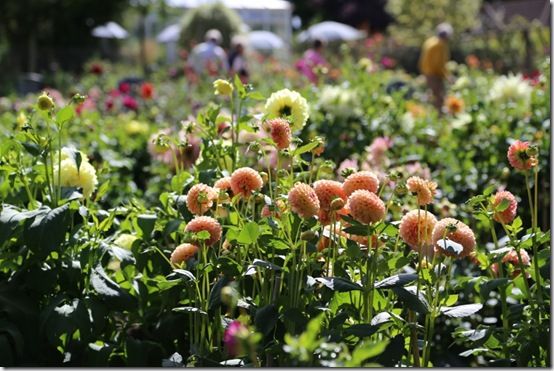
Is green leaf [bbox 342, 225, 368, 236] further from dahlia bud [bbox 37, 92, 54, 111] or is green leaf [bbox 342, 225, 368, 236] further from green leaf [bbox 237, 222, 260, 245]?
dahlia bud [bbox 37, 92, 54, 111]

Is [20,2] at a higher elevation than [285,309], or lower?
higher

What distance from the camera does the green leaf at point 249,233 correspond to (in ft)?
5.64

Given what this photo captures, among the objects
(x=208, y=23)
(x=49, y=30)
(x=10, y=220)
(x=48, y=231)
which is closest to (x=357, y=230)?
(x=48, y=231)

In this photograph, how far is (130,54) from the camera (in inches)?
1232

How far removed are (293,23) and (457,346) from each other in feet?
104

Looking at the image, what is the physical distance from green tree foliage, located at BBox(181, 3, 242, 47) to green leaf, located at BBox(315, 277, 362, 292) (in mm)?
21124

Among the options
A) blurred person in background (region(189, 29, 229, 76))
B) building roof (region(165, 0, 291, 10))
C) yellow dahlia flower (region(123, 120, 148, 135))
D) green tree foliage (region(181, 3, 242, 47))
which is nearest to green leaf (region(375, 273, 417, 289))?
yellow dahlia flower (region(123, 120, 148, 135))

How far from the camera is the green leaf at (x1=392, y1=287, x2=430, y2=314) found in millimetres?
1681

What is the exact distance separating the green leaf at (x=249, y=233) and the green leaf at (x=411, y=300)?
285 mm

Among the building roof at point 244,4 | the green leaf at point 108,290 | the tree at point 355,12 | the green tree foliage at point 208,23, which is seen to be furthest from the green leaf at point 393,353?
the tree at point 355,12

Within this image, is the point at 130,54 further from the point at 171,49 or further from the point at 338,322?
the point at 338,322

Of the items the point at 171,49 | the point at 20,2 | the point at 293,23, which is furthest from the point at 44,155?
the point at 293,23

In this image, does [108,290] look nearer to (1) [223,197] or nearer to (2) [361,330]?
(1) [223,197]

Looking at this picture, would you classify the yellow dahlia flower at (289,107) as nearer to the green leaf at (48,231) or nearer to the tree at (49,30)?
the green leaf at (48,231)
